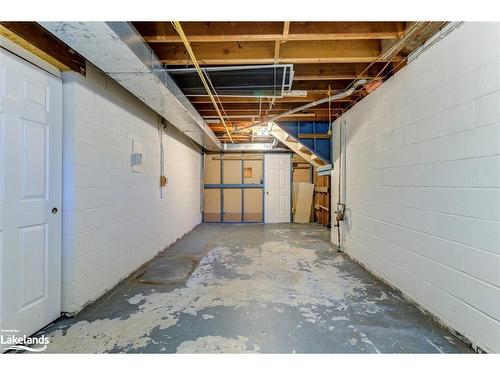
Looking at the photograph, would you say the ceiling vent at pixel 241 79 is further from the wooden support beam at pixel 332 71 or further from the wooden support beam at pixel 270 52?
the wooden support beam at pixel 332 71

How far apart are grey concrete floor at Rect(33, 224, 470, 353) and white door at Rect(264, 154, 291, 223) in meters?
3.81

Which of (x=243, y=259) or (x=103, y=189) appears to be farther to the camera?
(x=243, y=259)

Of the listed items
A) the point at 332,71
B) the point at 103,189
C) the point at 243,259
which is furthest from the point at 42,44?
the point at 243,259

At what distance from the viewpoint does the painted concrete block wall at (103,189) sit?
6.48 feet

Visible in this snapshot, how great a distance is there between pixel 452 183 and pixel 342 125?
2.40 metres

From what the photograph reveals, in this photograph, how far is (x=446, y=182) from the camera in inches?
72.2

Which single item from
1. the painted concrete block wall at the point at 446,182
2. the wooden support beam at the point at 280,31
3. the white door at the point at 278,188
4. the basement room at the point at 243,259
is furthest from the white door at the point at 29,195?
the white door at the point at 278,188

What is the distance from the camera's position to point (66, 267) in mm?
1963

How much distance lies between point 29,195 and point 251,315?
1.83 m

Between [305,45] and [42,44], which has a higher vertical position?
[305,45]

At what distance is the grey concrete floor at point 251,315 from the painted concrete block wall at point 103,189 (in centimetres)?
25

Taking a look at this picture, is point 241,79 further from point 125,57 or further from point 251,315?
point 251,315

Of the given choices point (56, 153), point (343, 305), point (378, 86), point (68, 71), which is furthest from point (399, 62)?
point (56, 153)

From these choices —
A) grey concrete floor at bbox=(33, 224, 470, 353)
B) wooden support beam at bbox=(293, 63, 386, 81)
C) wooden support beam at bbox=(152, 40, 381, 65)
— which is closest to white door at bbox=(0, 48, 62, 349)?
grey concrete floor at bbox=(33, 224, 470, 353)
